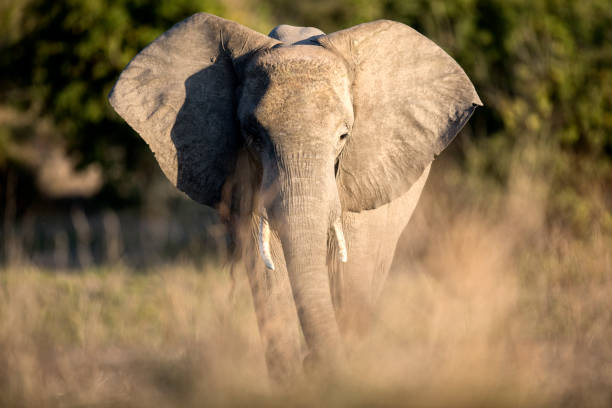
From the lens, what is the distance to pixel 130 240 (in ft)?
37.9

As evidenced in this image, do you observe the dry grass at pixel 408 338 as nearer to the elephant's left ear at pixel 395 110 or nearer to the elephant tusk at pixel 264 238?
the elephant tusk at pixel 264 238

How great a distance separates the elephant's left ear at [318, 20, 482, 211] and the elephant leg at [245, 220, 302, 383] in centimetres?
61

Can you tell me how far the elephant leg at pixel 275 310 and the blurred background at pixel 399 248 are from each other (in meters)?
0.12

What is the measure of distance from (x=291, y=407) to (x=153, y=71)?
7.50 feet

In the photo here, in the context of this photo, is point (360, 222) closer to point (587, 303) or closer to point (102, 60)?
point (587, 303)

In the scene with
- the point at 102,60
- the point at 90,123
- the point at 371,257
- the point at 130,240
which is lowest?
the point at 130,240

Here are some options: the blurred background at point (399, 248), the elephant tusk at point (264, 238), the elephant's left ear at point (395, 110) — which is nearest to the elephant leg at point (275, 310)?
the blurred background at point (399, 248)

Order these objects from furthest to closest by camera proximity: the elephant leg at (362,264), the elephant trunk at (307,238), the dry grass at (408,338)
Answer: the elephant leg at (362,264)
the elephant trunk at (307,238)
the dry grass at (408,338)

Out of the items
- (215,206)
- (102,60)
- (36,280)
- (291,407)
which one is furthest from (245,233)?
(102,60)

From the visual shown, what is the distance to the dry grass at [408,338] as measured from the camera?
3.24m

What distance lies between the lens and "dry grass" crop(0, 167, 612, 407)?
3240mm

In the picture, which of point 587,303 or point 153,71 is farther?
point 587,303

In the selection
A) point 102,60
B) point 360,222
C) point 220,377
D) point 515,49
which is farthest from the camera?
point 102,60

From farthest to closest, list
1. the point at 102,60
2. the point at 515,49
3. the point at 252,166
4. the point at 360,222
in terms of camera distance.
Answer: the point at 102,60 → the point at 515,49 → the point at 360,222 → the point at 252,166
